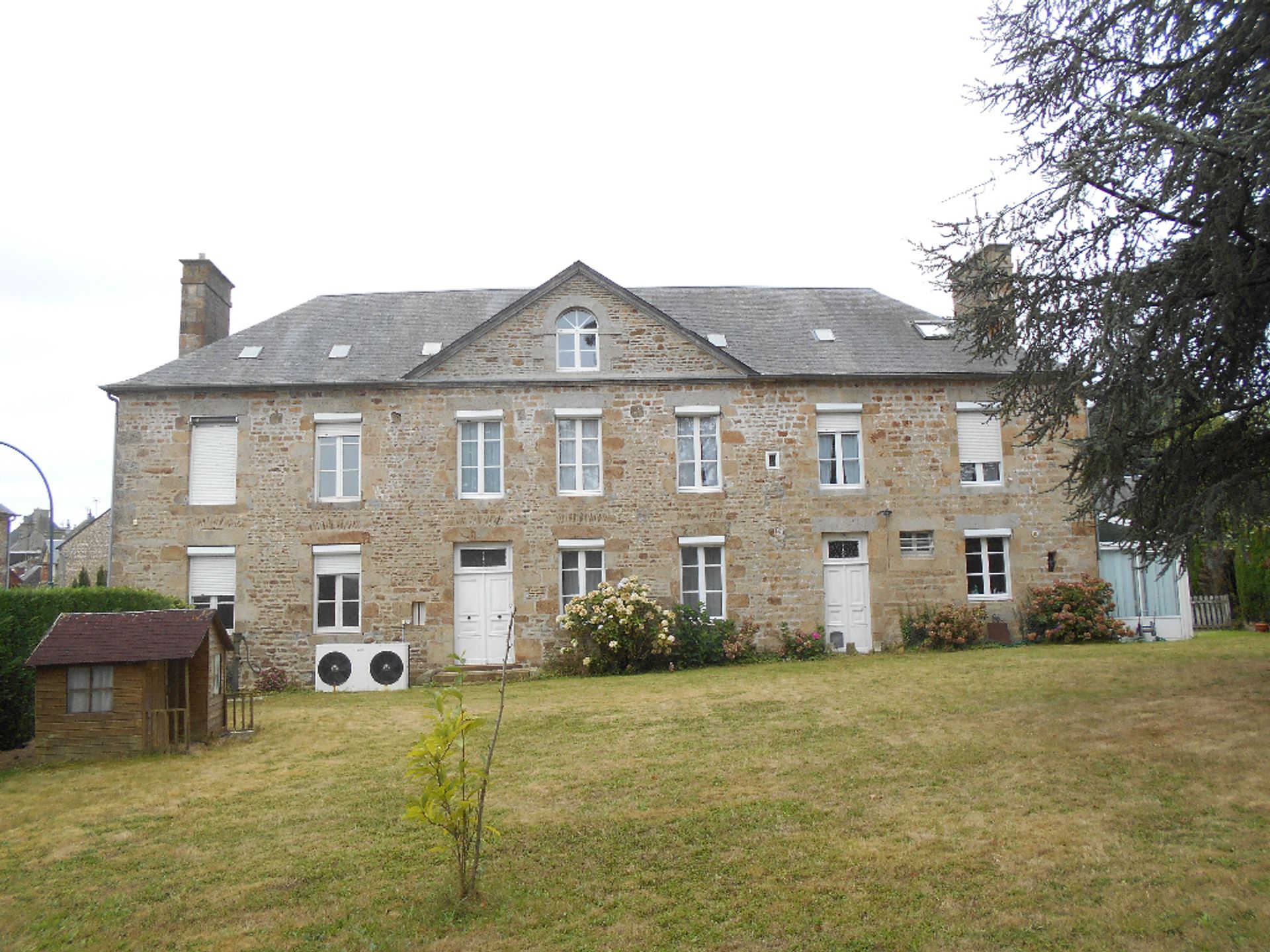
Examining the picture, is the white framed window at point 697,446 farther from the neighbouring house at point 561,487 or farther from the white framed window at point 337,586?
the white framed window at point 337,586

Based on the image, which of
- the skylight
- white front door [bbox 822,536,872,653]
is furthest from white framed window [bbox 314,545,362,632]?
the skylight

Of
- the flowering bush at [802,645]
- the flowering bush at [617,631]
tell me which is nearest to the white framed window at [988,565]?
the flowering bush at [802,645]

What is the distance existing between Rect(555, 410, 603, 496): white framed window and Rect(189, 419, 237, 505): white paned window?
20.0ft

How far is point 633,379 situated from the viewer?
17188 mm

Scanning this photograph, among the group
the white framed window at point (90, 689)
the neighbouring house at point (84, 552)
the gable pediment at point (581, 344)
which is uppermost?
the gable pediment at point (581, 344)

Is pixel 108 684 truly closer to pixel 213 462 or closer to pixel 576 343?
pixel 213 462

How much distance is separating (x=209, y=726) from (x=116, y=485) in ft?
26.6

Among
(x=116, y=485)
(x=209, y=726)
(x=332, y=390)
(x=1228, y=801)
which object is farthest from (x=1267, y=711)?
(x=116, y=485)

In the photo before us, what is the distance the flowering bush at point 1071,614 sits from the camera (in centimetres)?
1672

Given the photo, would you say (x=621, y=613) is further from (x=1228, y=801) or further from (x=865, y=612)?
(x=1228, y=801)

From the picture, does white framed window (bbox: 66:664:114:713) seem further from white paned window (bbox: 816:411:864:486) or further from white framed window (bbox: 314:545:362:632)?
white paned window (bbox: 816:411:864:486)

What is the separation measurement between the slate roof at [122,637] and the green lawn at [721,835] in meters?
1.15

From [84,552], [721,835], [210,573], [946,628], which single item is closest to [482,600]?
[210,573]

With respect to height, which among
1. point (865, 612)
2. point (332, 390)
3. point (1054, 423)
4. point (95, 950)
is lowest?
point (95, 950)
